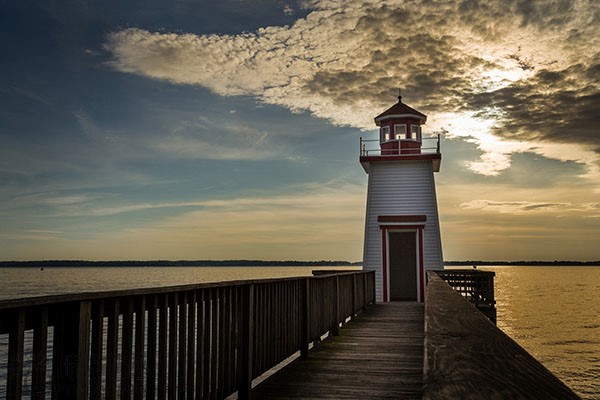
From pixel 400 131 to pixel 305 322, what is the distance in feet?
41.4

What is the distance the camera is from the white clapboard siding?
16.8 metres

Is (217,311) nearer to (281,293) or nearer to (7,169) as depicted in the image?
(281,293)

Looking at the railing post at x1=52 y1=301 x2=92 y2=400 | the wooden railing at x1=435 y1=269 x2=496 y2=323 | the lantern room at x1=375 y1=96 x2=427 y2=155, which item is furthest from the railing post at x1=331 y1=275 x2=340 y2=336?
the lantern room at x1=375 y1=96 x2=427 y2=155

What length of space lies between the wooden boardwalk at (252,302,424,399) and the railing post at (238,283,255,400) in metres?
0.24

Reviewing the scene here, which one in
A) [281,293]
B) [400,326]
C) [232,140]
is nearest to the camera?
[281,293]

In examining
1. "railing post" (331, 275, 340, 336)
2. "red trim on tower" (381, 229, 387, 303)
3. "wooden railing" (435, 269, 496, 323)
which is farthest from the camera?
"red trim on tower" (381, 229, 387, 303)

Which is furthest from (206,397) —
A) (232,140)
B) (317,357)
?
(232,140)

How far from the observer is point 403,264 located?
18.9 m

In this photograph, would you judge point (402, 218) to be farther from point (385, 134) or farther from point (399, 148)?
point (385, 134)

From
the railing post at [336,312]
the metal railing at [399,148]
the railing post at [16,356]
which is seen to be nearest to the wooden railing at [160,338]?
the railing post at [16,356]

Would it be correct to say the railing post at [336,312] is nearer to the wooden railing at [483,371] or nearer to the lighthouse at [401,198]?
the wooden railing at [483,371]

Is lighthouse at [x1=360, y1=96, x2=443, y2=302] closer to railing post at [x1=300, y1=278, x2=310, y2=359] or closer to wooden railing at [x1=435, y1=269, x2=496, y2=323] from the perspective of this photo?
wooden railing at [x1=435, y1=269, x2=496, y2=323]

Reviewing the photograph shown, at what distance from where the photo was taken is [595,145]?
2072 centimetres

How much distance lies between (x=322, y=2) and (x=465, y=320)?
1009 centimetres
